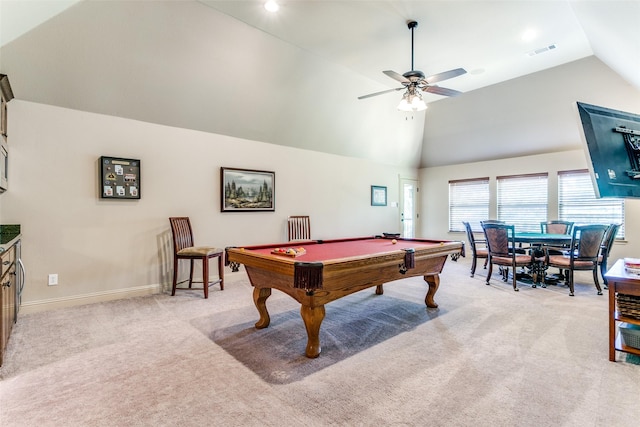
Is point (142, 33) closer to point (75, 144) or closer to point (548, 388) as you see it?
point (75, 144)

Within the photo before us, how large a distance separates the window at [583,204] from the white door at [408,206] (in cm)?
319

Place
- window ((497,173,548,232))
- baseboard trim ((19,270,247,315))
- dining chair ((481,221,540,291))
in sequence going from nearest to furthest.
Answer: baseboard trim ((19,270,247,315)) → dining chair ((481,221,540,291)) → window ((497,173,548,232))

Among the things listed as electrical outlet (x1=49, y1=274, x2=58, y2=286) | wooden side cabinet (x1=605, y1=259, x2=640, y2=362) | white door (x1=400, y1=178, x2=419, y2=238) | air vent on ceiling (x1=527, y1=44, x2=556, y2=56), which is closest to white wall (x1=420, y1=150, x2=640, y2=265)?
white door (x1=400, y1=178, x2=419, y2=238)

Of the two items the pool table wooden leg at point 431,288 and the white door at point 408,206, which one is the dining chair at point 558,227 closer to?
the white door at point 408,206

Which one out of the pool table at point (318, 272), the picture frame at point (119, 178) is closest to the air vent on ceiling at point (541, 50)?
the pool table at point (318, 272)

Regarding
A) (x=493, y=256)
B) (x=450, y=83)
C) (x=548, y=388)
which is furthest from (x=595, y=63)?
(x=548, y=388)

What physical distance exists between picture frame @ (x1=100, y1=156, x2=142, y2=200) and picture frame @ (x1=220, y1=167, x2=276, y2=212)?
3.96ft

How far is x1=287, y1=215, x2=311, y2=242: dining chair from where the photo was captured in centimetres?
572

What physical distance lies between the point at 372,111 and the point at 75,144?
485 cm

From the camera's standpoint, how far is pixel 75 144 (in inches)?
149

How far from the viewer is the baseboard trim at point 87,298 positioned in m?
3.54

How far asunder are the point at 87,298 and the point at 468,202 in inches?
304

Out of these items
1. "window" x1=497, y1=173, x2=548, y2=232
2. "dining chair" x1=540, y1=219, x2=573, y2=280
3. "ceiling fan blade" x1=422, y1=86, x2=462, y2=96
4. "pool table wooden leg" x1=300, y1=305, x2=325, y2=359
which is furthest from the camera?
"window" x1=497, y1=173, x2=548, y2=232

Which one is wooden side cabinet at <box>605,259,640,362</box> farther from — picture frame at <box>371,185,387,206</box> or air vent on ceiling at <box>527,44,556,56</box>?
picture frame at <box>371,185,387,206</box>
